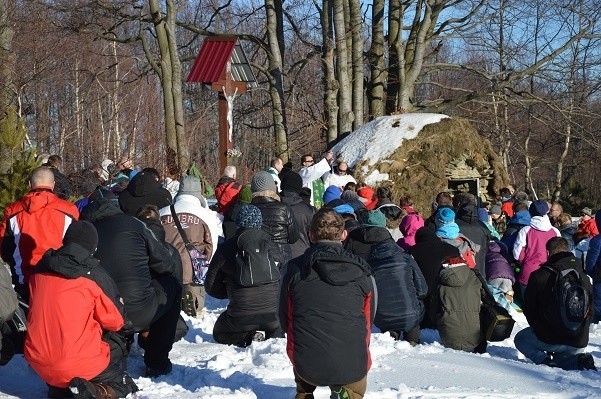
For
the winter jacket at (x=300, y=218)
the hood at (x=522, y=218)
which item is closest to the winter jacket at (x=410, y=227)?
the winter jacket at (x=300, y=218)

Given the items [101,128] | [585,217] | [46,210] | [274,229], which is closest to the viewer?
[46,210]

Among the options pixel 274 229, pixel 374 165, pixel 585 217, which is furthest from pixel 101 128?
pixel 274 229

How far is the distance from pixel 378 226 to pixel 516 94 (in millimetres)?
16915

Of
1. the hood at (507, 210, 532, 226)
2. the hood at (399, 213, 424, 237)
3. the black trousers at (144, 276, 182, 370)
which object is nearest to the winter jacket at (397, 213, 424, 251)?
the hood at (399, 213, 424, 237)

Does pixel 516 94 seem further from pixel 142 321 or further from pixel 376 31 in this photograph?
pixel 142 321

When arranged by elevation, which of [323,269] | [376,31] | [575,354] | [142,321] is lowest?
[575,354]

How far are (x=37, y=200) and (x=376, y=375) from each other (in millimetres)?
3333

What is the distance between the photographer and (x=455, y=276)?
921 centimetres

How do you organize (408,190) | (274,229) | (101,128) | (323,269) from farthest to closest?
(101,128)
(408,190)
(274,229)
(323,269)

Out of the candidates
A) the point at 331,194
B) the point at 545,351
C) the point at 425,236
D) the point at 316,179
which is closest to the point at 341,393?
the point at 545,351

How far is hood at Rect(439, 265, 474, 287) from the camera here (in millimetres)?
9211

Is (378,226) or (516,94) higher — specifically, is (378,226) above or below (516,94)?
below

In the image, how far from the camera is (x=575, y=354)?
8.91 meters

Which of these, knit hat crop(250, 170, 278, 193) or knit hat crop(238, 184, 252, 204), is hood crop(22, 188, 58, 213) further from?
knit hat crop(238, 184, 252, 204)
